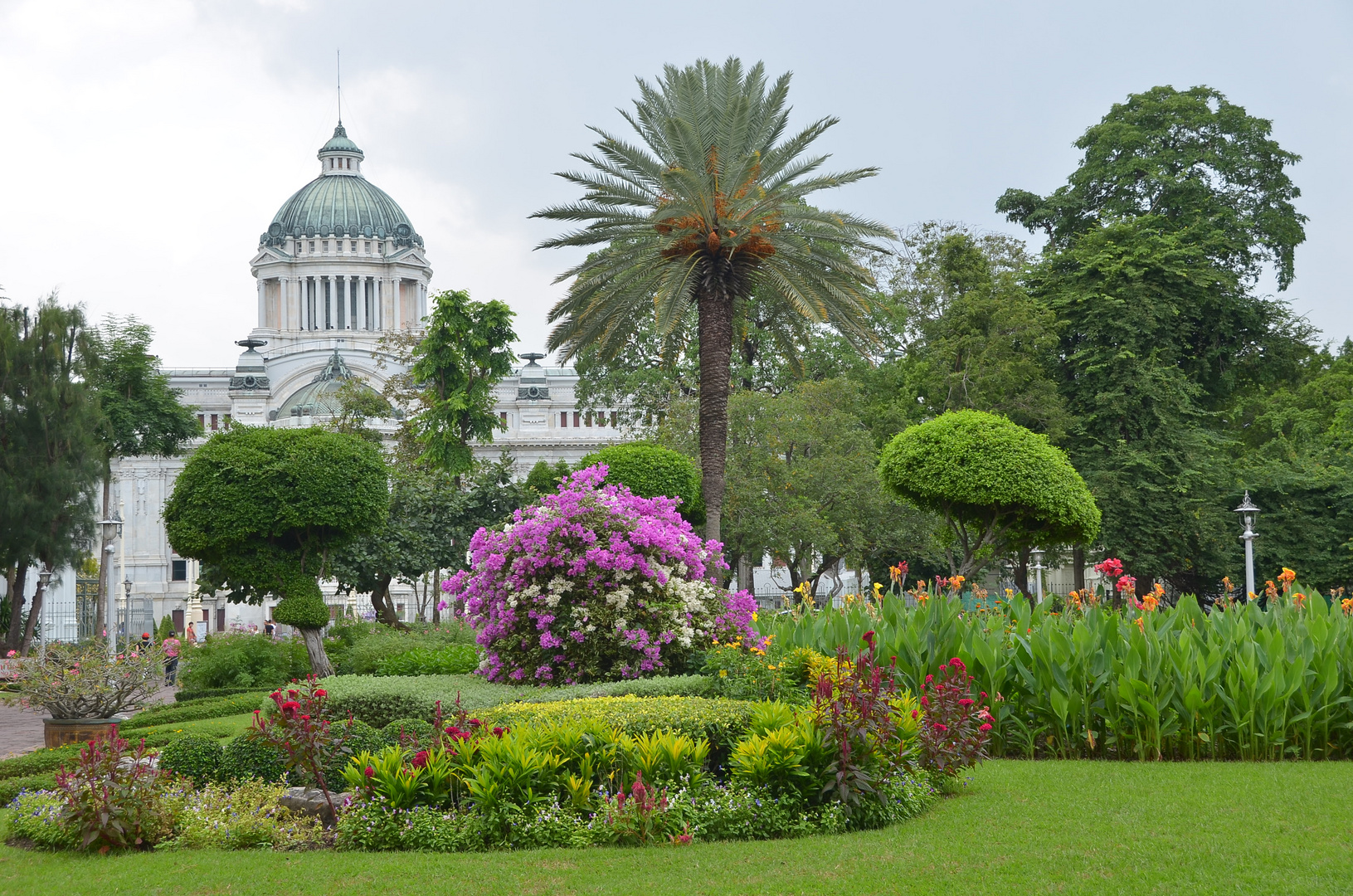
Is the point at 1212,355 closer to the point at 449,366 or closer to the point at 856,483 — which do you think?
the point at 856,483

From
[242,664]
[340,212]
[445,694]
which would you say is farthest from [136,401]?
[340,212]

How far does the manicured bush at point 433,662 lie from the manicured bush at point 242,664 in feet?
17.0

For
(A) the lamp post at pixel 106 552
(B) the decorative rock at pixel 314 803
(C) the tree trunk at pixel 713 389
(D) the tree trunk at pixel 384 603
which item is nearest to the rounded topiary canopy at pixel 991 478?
(C) the tree trunk at pixel 713 389

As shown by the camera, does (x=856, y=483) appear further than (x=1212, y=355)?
No

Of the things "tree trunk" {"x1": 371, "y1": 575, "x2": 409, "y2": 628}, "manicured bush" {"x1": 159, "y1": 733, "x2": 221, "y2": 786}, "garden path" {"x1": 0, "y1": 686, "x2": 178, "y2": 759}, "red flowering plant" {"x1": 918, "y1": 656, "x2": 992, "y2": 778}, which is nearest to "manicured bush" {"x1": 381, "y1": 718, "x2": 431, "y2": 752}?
"manicured bush" {"x1": 159, "y1": 733, "x2": 221, "y2": 786}

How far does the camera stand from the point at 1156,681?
10625 millimetres

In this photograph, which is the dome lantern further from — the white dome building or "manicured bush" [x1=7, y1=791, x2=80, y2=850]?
"manicured bush" [x1=7, y1=791, x2=80, y2=850]

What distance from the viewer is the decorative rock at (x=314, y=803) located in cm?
855

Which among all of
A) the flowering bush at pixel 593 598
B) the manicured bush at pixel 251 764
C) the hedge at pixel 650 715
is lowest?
the manicured bush at pixel 251 764

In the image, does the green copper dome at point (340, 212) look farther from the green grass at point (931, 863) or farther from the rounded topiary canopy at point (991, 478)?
the green grass at point (931, 863)

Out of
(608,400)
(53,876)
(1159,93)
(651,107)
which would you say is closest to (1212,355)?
(1159,93)

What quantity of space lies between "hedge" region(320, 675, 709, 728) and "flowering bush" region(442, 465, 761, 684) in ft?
1.89

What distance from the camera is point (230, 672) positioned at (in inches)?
910

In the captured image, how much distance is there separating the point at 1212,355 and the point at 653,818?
1304 inches
